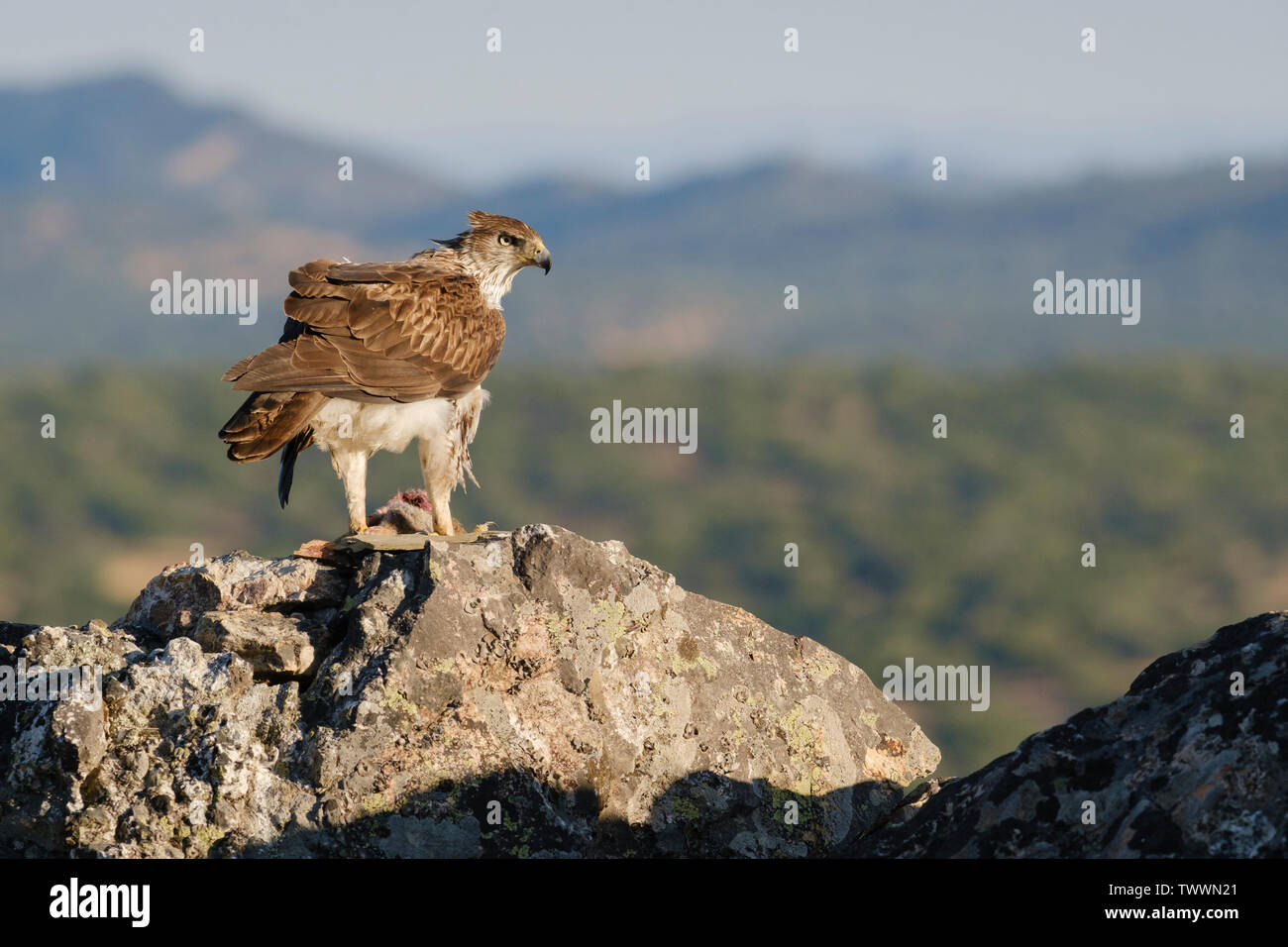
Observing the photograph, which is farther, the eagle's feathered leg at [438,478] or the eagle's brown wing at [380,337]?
the eagle's feathered leg at [438,478]

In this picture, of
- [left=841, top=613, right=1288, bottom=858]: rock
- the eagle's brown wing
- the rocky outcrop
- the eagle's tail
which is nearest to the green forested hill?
the eagle's brown wing

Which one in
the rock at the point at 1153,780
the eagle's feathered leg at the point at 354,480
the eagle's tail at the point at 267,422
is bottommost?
the rock at the point at 1153,780

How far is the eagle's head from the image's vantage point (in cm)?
1187

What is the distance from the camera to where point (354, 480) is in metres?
10.4

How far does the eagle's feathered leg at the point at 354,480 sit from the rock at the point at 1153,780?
15.0ft

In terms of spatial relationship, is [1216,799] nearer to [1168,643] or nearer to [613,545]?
[613,545]

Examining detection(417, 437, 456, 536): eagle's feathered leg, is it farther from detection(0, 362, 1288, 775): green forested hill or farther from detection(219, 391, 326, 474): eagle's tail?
detection(0, 362, 1288, 775): green forested hill

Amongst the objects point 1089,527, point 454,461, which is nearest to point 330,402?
point 454,461

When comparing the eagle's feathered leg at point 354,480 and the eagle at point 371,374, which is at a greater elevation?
the eagle at point 371,374

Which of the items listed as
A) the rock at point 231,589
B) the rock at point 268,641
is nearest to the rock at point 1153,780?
the rock at point 268,641

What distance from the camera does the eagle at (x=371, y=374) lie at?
388 inches

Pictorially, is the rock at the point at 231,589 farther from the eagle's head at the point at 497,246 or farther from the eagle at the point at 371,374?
the eagle's head at the point at 497,246

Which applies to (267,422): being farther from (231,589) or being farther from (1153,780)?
(1153,780)

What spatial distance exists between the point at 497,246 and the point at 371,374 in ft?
7.00
